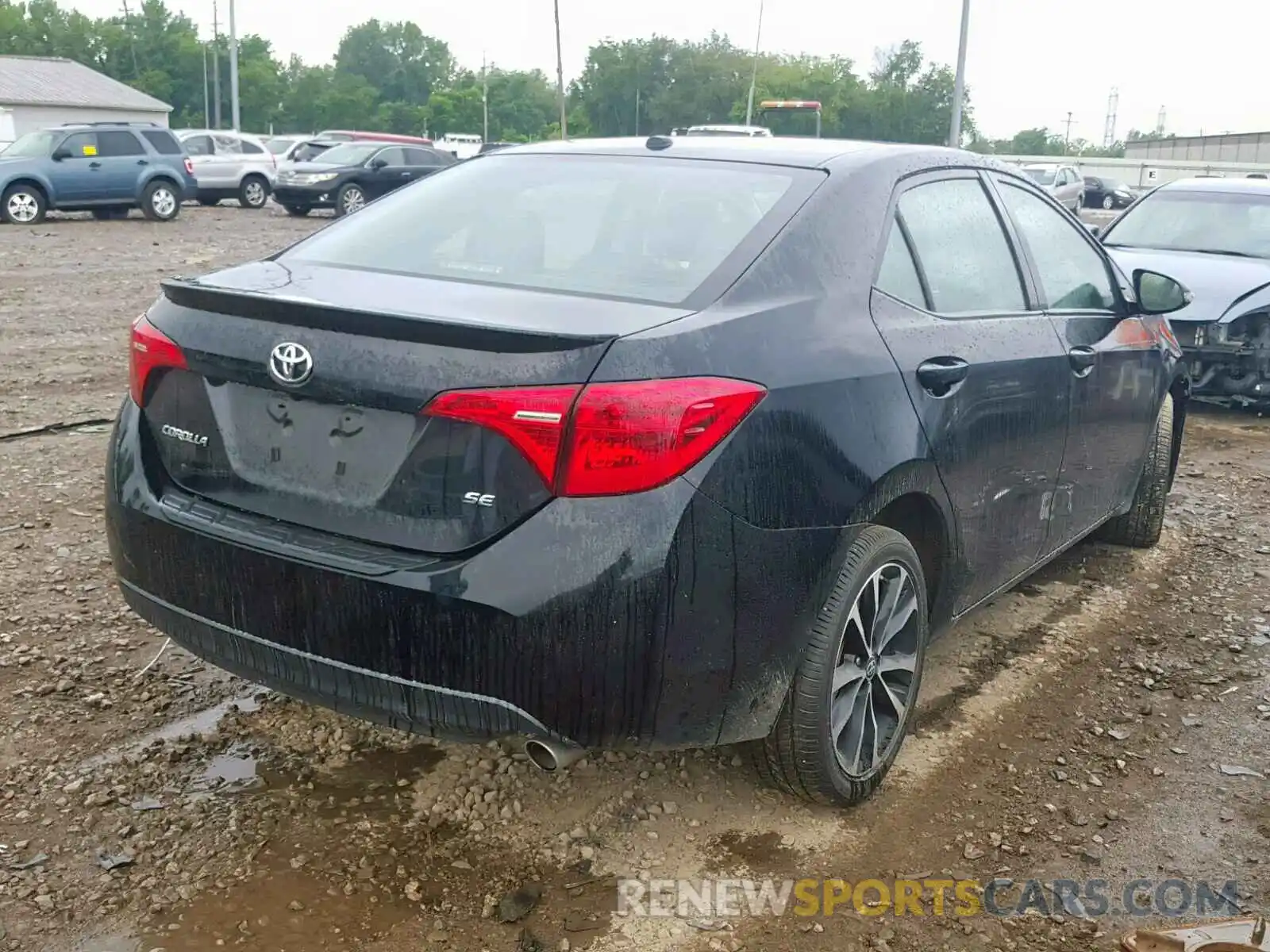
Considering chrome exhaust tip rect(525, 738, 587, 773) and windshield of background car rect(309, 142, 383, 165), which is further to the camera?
windshield of background car rect(309, 142, 383, 165)

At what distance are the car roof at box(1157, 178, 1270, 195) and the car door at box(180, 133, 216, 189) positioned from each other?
70.0 feet

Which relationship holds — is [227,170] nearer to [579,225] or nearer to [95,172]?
[95,172]

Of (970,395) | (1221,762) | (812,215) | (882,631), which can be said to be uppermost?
(812,215)

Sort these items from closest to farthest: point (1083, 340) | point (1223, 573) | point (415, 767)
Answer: point (415, 767) < point (1083, 340) < point (1223, 573)

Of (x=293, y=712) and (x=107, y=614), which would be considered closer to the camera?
(x=293, y=712)

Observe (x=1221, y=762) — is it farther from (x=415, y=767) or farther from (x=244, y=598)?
(x=244, y=598)

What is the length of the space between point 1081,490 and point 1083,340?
532mm

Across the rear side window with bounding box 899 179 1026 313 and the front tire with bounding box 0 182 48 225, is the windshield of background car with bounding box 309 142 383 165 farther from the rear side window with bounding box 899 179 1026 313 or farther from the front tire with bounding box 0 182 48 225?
the rear side window with bounding box 899 179 1026 313

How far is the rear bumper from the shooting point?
7.98 feet

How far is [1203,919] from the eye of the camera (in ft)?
9.34

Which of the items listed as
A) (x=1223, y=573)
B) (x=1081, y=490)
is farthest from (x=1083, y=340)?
(x=1223, y=573)

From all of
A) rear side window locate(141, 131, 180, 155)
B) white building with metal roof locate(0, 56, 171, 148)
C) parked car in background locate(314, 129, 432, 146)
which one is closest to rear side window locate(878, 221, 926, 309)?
rear side window locate(141, 131, 180, 155)

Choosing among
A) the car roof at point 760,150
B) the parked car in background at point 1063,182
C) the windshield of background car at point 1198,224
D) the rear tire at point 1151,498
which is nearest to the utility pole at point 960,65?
the parked car in background at point 1063,182

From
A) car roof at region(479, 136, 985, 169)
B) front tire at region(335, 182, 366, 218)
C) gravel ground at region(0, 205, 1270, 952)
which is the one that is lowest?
gravel ground at region(0, 205, 1270, 952)
